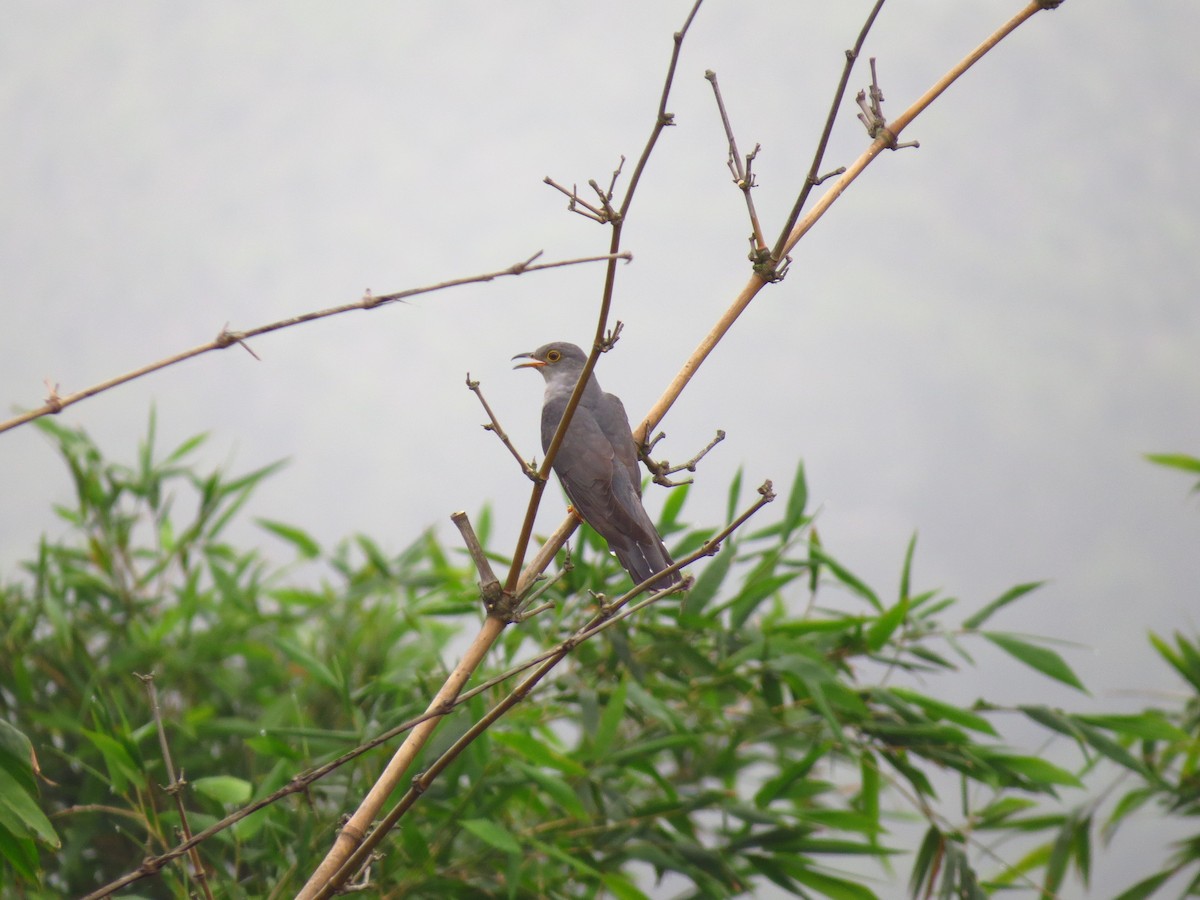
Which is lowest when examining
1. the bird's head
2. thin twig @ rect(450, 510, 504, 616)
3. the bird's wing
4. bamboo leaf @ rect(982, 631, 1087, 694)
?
bamboo leaf @ rect(982, 631, 1087, 694)

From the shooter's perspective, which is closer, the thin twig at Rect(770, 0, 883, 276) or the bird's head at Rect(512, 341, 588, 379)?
the thin twig at Rect(770, 0, 883, 276)

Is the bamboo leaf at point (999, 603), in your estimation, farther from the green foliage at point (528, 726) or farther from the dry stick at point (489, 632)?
the dry stick at point (489, 632)

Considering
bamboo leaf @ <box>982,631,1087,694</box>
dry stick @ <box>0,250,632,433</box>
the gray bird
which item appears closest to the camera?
dry stick @ <box>0,250,632,433</box>

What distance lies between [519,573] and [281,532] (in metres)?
2.37

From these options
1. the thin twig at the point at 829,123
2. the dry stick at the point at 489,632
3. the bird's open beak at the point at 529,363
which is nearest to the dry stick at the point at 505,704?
the dry stick at the point at 489,632

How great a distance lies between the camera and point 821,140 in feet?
3.99

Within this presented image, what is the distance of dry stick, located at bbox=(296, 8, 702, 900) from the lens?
3.45 ft

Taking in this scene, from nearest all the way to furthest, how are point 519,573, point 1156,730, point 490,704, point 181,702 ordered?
point 519,573 < point 490,704 < point 1156,730 < point 181,702

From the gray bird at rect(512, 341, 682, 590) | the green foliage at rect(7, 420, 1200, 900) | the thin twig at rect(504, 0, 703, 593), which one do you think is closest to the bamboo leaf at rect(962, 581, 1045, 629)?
the green foliage at rect(7, 420, 1200, 900)

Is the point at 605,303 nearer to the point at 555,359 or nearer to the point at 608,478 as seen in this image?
the point at 608,478

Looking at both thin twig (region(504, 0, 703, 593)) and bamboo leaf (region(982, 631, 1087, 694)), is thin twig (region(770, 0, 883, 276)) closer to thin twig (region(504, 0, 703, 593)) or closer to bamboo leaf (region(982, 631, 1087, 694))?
thin twig (region(504, 0, 703, 593))

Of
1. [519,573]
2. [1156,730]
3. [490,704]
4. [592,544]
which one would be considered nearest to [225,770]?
[490,704]

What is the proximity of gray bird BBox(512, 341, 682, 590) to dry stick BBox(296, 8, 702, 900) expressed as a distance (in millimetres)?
430

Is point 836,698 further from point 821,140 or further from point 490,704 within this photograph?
Result: point 821,140
